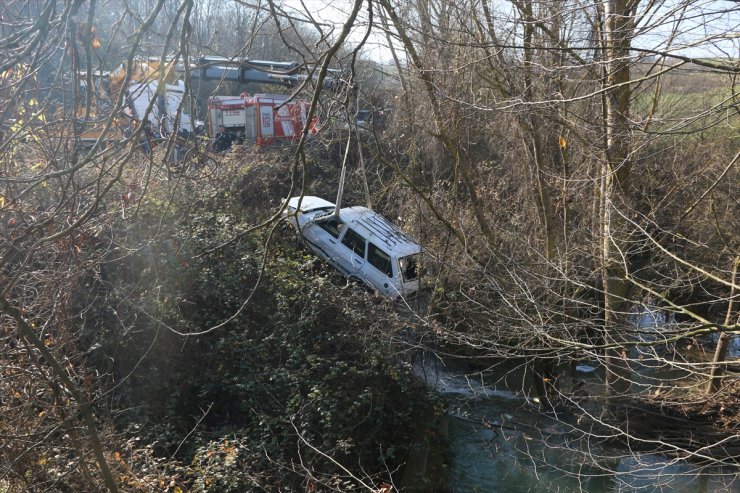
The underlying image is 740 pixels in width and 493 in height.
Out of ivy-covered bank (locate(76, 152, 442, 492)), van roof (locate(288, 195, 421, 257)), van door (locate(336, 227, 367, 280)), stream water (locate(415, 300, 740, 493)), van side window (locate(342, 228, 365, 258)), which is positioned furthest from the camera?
van side window (locate(342, 228, 365, 258))

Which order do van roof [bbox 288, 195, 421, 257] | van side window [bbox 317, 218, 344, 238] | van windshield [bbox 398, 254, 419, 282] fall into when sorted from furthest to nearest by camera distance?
van side window [bbox 317, 218, 344, 238], van roof [bbox 288, 195, 421, 257], van windshield [bbox 398, 254, 419, 282]

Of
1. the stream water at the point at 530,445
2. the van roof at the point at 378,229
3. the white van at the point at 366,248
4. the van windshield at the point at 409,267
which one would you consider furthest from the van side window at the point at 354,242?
the stream water at the point at 530,445

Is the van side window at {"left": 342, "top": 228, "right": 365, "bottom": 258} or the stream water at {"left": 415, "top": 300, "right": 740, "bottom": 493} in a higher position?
the van side window at {"left": 342, "top": 228, "right": 365, "bottom": 258}

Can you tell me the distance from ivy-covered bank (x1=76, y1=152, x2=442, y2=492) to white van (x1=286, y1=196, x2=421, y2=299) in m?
1.96

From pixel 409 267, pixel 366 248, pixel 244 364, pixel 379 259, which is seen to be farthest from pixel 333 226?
pixel 244 364

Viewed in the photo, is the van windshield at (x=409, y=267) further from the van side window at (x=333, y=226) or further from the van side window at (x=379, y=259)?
the van side window at (x=333, y=226)

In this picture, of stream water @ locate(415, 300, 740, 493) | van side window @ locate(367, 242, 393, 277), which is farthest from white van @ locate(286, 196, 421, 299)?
stream water @ locate(415, 300, 740, 493)

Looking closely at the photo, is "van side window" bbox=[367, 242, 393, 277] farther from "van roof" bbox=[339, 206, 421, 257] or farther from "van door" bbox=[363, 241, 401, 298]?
"van roof" bbox=[339, 206, 421, 257]

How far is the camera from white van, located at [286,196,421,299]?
13.2m

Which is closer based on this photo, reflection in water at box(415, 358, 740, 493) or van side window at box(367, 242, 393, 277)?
reflection in water at box(415, 358, 740, 493)

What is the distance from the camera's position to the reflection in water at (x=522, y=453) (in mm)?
9227

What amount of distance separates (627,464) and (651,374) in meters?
3.10

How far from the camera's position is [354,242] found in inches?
550

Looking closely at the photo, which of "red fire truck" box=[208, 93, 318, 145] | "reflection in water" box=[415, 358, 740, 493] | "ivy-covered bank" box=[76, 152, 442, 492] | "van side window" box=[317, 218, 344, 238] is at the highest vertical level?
"red fire truck" box=[208, 93, 318, 145]
